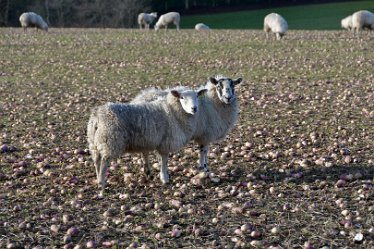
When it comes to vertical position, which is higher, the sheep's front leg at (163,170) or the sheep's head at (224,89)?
the sheep's head at (224,89)

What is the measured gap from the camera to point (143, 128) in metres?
8.35

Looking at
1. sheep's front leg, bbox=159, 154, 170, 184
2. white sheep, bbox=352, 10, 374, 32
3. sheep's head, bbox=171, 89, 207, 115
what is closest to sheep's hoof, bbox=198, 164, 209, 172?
sheep's front leg, bbox=159, 154, 170, 184

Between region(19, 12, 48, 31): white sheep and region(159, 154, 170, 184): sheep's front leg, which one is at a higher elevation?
region(19, 12, 48, 31): white sheep

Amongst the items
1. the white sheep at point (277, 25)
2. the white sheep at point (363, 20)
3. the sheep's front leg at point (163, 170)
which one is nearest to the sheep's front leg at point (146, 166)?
the sheep's front leg at point (163, 170)

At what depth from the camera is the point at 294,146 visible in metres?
10.6

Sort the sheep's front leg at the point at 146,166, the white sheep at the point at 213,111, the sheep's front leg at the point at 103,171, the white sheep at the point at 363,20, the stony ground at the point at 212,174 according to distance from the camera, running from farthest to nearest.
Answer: the white sheep at the point at 363,20 → the white sheep at the point at 213,111 → the sheep's front leg at the point at 146,166 → the sheep's front leg at the point at 103,171 → the stony ground at the point at 212,174

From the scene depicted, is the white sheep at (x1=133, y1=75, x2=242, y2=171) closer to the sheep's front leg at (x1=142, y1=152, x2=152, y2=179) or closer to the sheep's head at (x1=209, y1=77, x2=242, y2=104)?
the sheep's head at (x1=209, y1=77, x2=242, y2=104)

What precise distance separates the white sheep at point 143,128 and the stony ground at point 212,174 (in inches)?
21.0

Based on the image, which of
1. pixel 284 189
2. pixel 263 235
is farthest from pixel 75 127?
pixel 263 235

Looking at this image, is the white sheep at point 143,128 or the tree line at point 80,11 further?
the tree line at point 80,11

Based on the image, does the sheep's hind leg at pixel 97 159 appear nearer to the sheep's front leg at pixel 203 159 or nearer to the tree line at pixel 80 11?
the sheep's front leg at pixel 203 159

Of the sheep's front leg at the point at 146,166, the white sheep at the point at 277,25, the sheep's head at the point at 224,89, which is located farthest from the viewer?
the white sheep at the point at 277,25

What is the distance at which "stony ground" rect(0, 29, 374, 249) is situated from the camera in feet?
21.8

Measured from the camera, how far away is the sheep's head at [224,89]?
9469 millimetres
